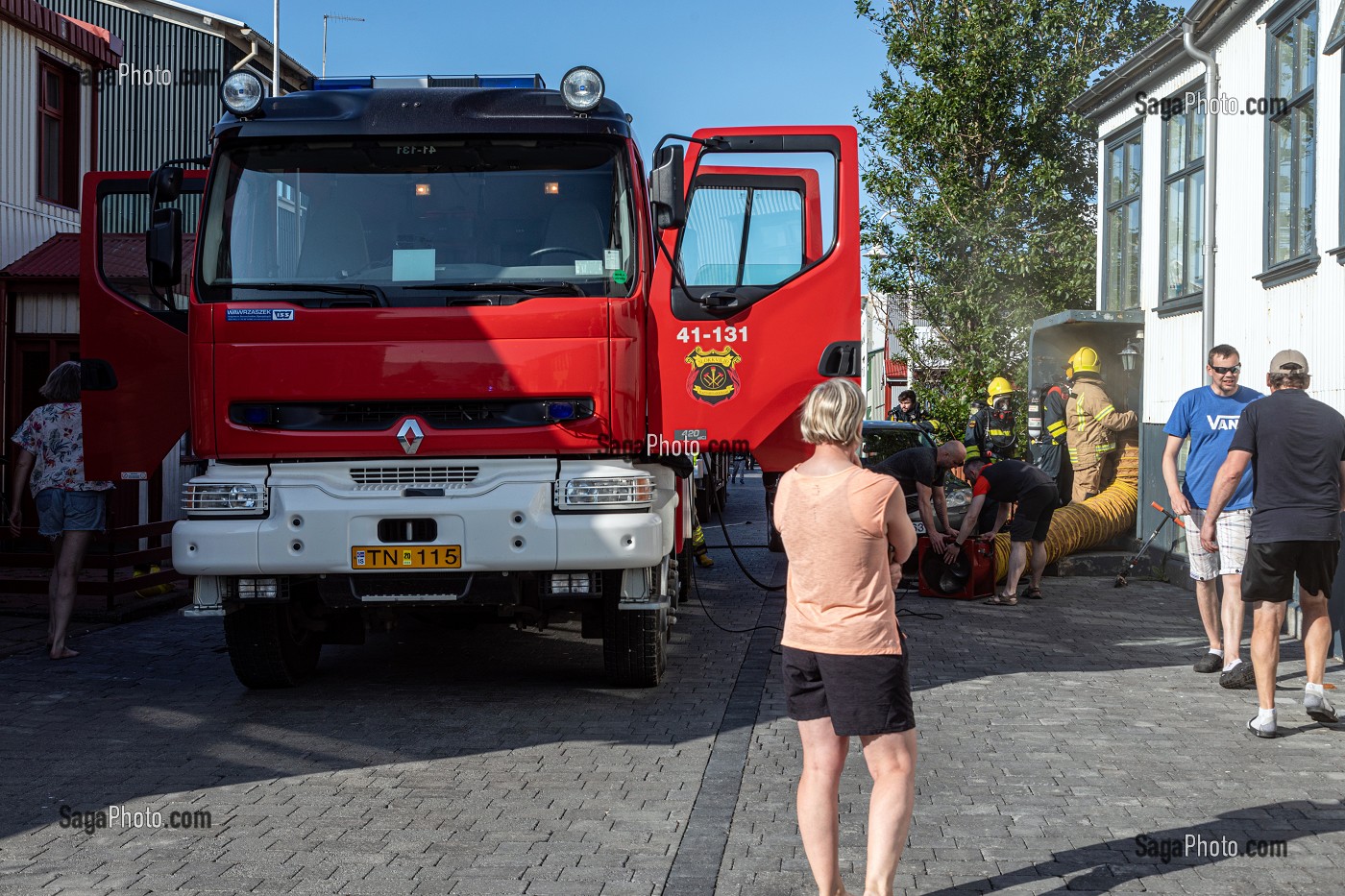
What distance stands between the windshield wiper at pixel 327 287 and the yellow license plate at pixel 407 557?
1266mm

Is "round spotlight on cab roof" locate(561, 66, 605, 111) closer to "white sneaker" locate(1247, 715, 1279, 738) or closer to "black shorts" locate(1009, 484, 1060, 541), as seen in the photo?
"white sneaker" locate(1247, 715, 1279, 738)

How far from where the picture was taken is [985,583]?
42.5ft

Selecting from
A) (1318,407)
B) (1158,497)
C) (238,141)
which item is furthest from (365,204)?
(1158,497)

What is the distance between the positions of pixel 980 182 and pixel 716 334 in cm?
1823

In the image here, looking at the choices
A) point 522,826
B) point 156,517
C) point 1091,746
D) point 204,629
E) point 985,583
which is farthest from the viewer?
point 156,517

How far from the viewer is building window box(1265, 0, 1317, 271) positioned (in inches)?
460

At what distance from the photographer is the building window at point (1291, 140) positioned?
38.4 ft

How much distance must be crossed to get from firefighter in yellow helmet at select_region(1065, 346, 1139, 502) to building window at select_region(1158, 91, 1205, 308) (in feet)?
3.78

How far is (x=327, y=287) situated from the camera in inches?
299

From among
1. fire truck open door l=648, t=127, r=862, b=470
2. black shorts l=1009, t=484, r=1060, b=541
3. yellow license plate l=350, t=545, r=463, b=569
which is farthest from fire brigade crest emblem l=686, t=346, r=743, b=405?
black shorts l=1009, t=484, r=1060, b=541

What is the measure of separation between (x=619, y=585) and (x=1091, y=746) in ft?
8.39

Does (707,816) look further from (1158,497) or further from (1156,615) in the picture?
(1158,497)

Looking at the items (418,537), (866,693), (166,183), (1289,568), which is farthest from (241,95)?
(1289,568)

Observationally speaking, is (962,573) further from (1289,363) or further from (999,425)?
(1289,363)
